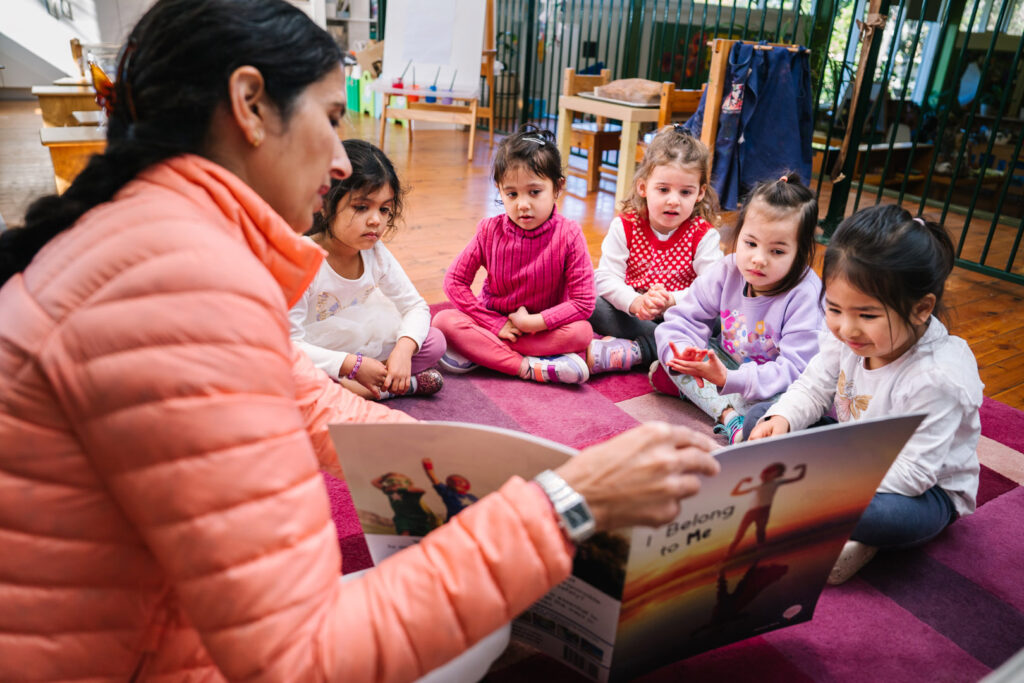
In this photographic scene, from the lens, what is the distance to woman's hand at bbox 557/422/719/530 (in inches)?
21.1

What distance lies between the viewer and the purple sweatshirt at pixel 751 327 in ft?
4.85

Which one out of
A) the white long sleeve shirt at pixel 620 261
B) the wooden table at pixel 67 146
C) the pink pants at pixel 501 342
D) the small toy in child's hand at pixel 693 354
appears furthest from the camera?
the wooden table at pixel 67 146

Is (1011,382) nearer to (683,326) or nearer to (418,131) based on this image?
(683,326)

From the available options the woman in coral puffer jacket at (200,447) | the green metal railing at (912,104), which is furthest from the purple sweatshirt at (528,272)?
the green metal railing at (912,104)

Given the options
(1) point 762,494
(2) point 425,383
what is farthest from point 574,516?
(2) point 425,383

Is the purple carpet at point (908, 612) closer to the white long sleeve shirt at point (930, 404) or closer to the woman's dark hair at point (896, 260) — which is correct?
the white long sleeve shirt at point (930, 404)

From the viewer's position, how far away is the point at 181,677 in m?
0.58

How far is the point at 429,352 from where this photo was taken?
1.69m

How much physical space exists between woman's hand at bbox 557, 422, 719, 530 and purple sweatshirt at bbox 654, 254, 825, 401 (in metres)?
0.96

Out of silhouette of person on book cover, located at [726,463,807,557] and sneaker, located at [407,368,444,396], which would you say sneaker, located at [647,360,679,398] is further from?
silhouette of person on book cover, located at [726,463,807,557]

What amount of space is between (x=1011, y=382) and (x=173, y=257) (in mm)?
2085

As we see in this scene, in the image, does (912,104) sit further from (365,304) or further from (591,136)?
(365,304)

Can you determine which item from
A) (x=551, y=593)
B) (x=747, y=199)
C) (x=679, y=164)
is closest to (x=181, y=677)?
(x=551, y=593)

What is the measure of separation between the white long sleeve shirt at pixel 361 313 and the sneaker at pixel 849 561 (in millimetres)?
992
